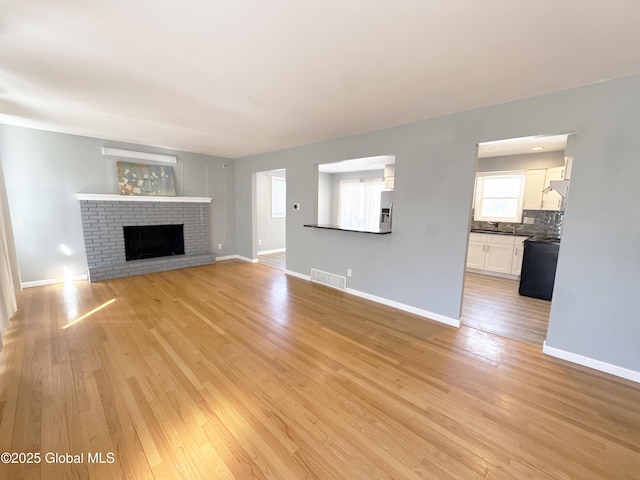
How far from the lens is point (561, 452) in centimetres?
150

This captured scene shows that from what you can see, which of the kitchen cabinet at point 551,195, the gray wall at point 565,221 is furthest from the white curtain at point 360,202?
the kitchen cabinet at point 551,195

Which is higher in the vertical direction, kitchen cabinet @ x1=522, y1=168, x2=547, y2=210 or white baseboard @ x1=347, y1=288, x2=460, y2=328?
kitchen cabinet @ x1=522, y1=168, x2=547, y2=210

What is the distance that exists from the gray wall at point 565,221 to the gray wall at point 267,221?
280 cm

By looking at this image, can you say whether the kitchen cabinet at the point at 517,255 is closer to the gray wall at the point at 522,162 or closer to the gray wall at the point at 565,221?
the gray wall at the point at 522,162

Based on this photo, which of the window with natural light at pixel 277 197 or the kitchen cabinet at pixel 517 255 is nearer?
the kitchen cabinet at pixel 517 255

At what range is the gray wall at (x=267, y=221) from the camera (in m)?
6.93

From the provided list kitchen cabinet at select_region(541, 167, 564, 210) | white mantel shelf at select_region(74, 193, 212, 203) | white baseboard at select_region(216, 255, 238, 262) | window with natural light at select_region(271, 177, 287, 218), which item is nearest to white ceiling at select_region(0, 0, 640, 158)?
white mantel shelf at select_region(74, 193, 212, 203)

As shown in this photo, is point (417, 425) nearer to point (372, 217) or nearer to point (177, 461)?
point (177, 461)

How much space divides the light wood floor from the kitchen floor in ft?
0.91

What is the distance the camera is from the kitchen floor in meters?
2.95

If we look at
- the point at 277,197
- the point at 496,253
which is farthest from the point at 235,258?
the point at 496,253

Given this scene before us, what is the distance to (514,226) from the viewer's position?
208 inches

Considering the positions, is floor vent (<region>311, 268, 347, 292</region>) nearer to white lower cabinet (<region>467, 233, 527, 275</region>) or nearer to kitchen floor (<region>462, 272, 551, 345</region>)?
kitchen floor (<region>462, 272, 551, 345</region>)

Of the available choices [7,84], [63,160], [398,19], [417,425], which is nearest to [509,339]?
[417,425]
